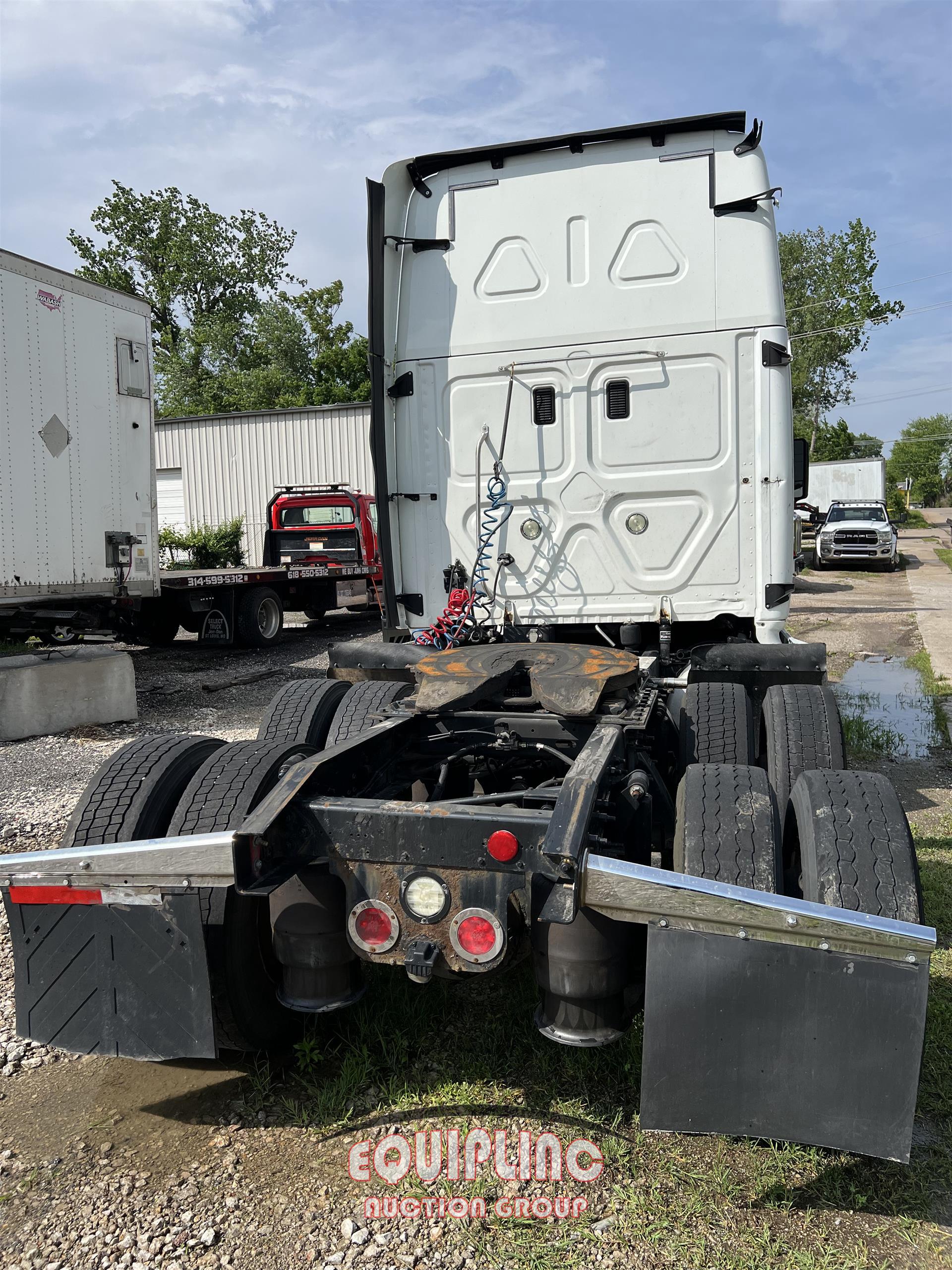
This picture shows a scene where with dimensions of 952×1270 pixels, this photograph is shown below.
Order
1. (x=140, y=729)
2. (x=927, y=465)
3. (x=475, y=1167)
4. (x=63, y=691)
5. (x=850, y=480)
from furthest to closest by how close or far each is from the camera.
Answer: (x=927, y=465)
(x=850, y=480)
(x=140, y=729)
(x=63, y=691)
(x=475, y=1167)

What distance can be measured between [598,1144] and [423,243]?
4.32 meters

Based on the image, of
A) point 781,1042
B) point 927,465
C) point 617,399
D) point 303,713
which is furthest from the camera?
point 927,465

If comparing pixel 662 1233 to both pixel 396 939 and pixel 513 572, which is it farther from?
pixel 513 572

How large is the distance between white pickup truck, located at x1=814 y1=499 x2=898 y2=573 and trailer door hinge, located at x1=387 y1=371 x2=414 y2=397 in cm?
2428

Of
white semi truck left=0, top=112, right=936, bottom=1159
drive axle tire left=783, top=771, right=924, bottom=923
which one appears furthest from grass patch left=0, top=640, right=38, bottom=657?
drive axle tire left=783, top=771, right=924, bottom=923

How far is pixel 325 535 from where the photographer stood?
15.0 metres

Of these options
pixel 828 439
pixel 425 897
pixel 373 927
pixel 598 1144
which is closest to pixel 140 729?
pixel 373 927

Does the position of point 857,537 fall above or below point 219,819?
above

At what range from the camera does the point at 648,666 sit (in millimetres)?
4590

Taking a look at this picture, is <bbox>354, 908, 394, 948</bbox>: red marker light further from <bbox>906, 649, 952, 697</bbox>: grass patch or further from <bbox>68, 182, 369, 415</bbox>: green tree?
<bbox>68, 182, 369, 415</bbox>: green tree

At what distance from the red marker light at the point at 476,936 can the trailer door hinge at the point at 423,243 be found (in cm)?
389

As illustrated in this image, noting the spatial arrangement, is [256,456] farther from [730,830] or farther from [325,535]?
[730,830]

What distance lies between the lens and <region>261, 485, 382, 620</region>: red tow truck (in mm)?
14906

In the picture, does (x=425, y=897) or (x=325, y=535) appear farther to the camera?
(x=325, y=535)
